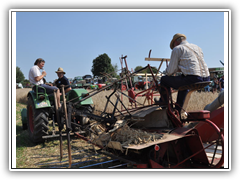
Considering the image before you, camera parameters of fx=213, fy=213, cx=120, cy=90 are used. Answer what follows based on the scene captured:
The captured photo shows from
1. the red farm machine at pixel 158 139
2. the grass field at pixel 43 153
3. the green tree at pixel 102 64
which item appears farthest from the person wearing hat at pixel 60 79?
the green tree at pixel 102 64

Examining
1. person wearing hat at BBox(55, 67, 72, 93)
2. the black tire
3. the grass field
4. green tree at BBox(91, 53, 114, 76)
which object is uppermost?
green tree at BBox(91, 53, 114, 76)

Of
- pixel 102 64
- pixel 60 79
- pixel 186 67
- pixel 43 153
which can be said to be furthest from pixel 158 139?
pixel 102 64

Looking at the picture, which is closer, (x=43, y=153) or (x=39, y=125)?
(x=43, y=153)

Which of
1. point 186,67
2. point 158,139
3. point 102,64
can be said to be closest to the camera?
point 158,139

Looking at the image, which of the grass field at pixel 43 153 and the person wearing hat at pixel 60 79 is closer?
the grass field at pixel 43 153

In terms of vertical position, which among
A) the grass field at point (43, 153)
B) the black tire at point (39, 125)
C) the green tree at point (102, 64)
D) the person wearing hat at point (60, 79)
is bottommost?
the grass field at point (43, 153)

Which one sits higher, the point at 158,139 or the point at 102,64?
the point at 102,64

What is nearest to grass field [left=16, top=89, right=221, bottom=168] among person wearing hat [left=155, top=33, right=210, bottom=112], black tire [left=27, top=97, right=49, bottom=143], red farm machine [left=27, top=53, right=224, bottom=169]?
black tire [left=27, top=97, right=49, bottom=143]

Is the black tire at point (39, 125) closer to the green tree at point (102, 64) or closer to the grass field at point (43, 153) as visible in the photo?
the grass field at point (43, 153)

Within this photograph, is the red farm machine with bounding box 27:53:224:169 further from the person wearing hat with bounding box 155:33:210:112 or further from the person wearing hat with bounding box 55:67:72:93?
the person wearing hat with bounding box 55:67:72:93

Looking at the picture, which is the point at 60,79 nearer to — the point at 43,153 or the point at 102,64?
the point at 43,153

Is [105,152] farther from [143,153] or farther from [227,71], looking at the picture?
[227,71]

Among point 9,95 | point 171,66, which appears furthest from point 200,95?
point 9,95

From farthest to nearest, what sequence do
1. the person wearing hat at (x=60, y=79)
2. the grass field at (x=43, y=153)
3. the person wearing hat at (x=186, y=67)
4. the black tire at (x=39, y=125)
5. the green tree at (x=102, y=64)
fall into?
the green tree at (x=102, y=64)
the person wearing hat at (x=60, y=79)
the black tire at (x=39, y=125)
the grass field at (x=43, y=153)
the person wearing hat at (x=186, y=67)
